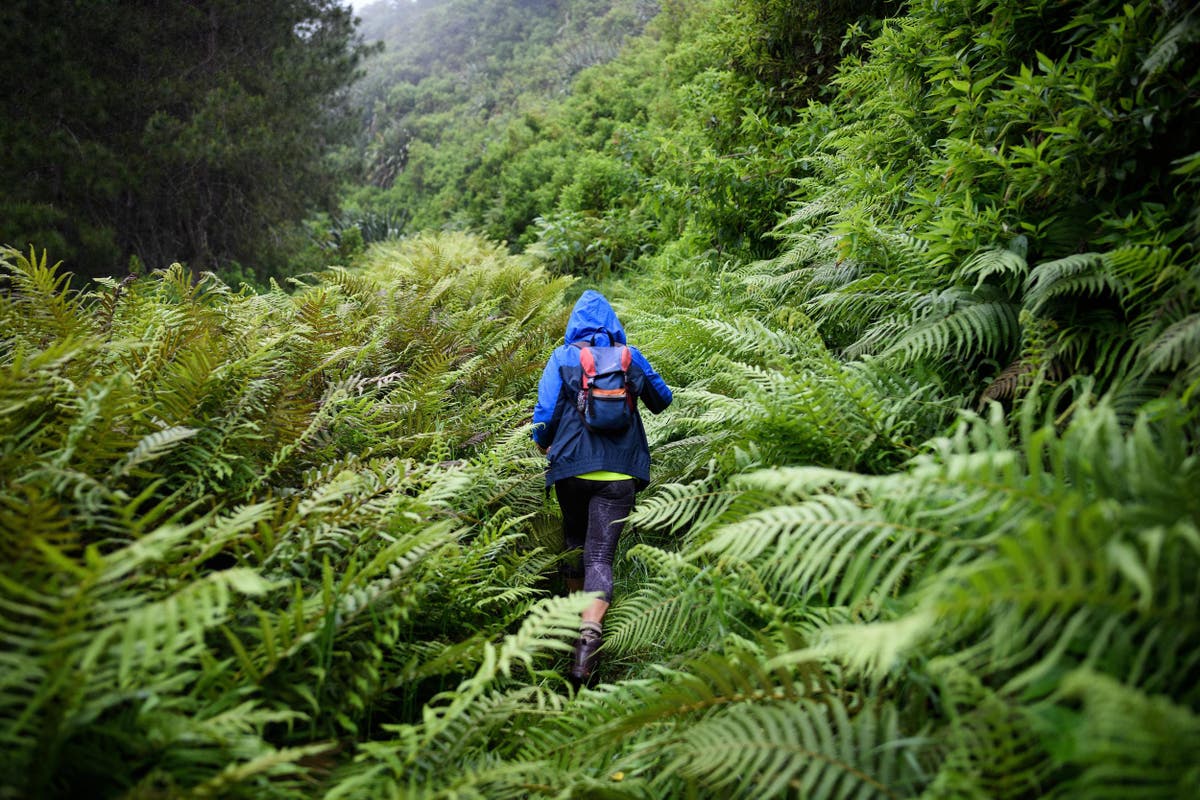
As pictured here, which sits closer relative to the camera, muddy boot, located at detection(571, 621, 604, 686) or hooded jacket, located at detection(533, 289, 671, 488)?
muddy boot, located at detection(571, 621, 604, 686)

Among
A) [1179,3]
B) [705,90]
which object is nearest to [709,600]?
[1179,3]

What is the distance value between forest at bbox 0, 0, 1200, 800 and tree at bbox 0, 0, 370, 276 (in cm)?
694

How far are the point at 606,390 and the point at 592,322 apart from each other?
1.57 feet

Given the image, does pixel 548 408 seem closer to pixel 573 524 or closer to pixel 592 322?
pixel 592 322

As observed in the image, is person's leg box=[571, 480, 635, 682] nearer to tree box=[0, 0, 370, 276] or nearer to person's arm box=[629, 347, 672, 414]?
person's arm box=[629, 347, 672, 414]

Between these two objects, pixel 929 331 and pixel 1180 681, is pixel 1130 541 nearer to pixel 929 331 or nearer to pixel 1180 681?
pixel 1180 681

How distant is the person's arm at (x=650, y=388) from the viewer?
336 centimetres

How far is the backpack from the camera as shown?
314 centimetres

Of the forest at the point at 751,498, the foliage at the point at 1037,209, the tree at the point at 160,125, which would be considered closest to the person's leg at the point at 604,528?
the forest at the point at 751,498

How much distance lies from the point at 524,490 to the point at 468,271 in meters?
4.26

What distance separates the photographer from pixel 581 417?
3.20 m

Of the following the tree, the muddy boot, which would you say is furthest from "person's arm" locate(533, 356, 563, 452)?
the tree

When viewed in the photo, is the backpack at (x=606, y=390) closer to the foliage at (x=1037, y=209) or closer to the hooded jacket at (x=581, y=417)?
the hooded jacket at (x=581, y=417)

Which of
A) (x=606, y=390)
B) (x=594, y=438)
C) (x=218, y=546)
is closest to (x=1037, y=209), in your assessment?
(x=606, y=390)
